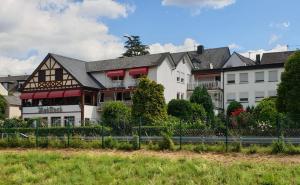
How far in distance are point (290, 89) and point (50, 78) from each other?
111ft

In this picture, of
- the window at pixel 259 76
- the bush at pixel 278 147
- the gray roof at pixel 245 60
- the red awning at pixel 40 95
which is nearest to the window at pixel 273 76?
the window at pixel 259 76

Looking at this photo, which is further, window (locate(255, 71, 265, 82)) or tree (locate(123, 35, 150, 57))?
tree (locate(123, 35, 150, 57))

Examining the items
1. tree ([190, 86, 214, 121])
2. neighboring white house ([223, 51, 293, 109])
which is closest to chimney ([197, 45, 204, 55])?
neighboring white house ([223, 51, 293, 109])

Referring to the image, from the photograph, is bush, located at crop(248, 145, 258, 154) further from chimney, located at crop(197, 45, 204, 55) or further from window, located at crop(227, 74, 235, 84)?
chimney, located at crop(197, 45, 204, 55)

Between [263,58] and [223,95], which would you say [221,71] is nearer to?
[223,95]

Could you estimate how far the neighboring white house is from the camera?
182 feet

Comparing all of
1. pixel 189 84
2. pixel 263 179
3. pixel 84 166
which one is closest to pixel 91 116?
pixel 189 84

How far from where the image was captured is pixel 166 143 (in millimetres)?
22156

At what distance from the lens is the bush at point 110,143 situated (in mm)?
23656

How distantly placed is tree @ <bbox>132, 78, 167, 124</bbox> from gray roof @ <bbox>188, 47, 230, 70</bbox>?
23.5 meters

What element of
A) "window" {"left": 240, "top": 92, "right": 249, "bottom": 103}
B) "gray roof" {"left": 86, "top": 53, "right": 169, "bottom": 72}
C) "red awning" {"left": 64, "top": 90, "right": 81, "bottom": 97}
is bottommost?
"window" {"left": 240, "top": 92, "right": 249, "bottom": 103}

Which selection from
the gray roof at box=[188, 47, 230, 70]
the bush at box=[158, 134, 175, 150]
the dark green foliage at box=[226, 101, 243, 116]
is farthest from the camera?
the gray roof at box=[188, 47, 230, 70]

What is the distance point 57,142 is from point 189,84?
37.5 metres

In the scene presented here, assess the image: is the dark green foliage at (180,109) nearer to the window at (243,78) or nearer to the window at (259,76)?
the window at (243,78)
